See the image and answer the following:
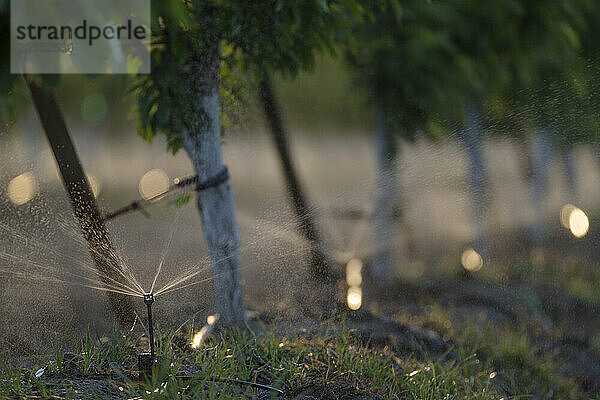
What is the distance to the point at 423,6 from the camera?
177 inches

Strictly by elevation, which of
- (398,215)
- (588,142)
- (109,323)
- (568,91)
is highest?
(568,91)

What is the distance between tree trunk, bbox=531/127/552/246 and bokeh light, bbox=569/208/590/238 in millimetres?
296

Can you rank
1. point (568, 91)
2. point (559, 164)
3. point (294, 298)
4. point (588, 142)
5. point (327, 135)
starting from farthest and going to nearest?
point (559, 164) < point (588, 142) < point (568, 91) < point (327, 135) < point (294, 298)

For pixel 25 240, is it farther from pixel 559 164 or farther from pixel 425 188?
pixel 559 164

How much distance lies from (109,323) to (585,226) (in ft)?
14.3

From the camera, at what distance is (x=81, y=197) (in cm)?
377

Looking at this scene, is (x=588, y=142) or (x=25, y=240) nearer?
(x=25, y=240)

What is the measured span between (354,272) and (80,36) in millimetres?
2823

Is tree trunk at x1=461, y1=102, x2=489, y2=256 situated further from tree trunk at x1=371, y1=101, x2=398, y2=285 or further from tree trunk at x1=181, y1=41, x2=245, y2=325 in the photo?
tree trunk at x1=181, y1=41, x2=245, y2=325

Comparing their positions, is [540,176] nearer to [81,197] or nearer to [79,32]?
[81,197]

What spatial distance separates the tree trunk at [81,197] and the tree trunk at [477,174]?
295 cm

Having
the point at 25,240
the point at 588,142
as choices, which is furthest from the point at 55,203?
the point at 588,142

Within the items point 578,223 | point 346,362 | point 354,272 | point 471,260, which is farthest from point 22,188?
point 578,223

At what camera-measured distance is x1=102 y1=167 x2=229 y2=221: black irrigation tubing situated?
3670 mm
